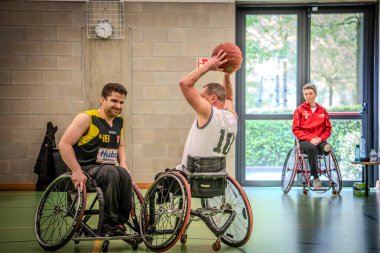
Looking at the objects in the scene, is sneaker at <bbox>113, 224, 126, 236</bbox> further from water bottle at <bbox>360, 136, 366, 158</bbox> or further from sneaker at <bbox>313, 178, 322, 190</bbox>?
water bottle at <bbox>360, 136, 366, 158</bbox>

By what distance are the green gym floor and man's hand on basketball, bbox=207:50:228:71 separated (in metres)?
1.13

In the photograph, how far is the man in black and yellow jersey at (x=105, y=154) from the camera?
13.0ft

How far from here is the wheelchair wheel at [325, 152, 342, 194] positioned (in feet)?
23.4

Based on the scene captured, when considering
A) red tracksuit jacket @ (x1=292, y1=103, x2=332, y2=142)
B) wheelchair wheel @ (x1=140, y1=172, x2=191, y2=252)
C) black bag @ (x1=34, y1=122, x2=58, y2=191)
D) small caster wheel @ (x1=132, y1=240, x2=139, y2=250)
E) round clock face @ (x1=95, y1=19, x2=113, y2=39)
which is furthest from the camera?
round clock face @ (x1=95, y1=19, x2=113, y2=39)

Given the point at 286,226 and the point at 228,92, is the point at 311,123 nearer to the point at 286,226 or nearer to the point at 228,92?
the point at 286,226

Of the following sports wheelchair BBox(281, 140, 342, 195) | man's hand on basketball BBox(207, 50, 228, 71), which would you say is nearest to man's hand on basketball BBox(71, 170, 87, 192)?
man's hand on basketball BBox(207, 50, 228, 71)

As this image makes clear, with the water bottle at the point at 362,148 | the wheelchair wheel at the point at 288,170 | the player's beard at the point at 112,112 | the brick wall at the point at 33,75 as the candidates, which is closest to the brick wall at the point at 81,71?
the brick wall at the point at 33,75

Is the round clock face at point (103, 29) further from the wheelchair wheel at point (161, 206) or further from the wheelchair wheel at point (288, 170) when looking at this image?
the wheelchair wheel at point (161, 206)

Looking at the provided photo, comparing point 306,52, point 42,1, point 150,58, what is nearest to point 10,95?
point 42,1

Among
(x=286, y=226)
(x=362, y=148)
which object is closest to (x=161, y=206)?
(x=286, y=226)

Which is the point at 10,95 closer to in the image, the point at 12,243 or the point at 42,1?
the point at 42,1

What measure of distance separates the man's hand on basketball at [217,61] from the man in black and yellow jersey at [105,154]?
61 centimetres

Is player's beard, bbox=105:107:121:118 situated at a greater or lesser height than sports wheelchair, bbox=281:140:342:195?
greater

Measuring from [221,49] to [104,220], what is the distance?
1.31 metres
